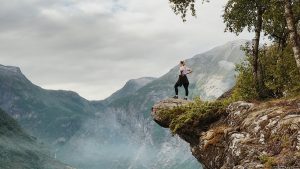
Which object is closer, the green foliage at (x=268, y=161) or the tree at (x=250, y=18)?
the green foliage at (x=268, y=161)

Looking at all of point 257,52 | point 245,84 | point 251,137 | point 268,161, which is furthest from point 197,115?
point 268,161

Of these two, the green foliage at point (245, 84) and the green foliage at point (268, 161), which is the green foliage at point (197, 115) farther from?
the green foliage at point (268, 161)

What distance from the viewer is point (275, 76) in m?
32.6

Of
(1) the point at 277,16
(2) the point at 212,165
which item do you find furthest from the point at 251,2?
(2) the point at 212,165

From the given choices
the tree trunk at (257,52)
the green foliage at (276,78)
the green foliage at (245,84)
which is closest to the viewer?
the green foliage at (276,78)

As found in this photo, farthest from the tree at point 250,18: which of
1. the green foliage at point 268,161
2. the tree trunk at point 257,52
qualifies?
the green foliage at point 268,161

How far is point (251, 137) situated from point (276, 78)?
12736 millimetres

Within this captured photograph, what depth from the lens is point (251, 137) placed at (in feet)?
69.6

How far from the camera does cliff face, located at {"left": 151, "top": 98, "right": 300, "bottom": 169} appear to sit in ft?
59.6

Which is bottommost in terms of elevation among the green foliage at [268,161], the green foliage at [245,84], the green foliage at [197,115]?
the green foliage at [268,161]

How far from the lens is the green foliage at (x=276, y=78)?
99.2ft

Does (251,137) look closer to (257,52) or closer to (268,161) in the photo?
(268,161)

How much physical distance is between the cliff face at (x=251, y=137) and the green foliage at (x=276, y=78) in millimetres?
4423

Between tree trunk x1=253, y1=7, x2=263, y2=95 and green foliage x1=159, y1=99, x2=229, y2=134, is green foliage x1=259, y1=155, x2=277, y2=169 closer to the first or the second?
green foliage x1=159, y1=99, x2=229, y2=134
